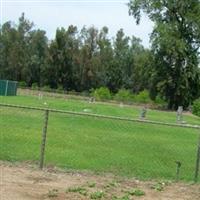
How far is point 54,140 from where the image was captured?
18703mm

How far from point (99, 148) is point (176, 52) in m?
59.0

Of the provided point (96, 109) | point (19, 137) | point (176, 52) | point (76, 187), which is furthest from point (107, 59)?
point (76, 187)

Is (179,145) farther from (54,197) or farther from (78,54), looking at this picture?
(78,54)

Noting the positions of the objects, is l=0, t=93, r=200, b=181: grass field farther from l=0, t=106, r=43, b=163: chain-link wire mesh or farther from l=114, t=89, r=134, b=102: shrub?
l=114, t=89, r=134, b=102: shrub

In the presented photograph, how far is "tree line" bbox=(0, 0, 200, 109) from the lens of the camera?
257 feet

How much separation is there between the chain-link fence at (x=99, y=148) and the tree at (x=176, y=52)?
2013 inches

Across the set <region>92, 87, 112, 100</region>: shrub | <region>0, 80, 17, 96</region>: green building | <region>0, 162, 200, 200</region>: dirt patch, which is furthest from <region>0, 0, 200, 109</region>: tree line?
<region>0, 162, 200, 200</region>: dirt patch

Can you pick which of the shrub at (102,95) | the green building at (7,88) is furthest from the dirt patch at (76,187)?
the shrub at (102,95)

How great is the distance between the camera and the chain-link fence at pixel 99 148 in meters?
13.6

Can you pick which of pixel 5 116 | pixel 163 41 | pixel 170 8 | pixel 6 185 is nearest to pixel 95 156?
pixel 6 185

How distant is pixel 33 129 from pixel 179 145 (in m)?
5.38

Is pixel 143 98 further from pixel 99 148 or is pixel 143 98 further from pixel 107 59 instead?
pixel 99 148

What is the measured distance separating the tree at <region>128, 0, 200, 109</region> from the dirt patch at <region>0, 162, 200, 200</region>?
212 feet

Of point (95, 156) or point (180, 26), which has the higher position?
point (180, 26)
